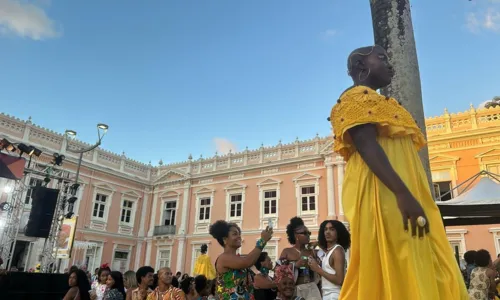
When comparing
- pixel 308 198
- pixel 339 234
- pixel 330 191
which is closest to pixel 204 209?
pixel 308 198

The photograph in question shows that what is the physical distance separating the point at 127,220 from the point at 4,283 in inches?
621

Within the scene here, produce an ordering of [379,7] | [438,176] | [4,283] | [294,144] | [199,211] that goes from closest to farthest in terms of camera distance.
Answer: [379,7]
[4,283]
[438,176]
[294,144]
[199,211]

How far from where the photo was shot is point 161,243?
22422 millimetres

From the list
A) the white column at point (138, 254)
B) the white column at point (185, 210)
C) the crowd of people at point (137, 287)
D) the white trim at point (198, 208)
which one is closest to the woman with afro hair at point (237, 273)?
the crowd of people at point (137, 287)

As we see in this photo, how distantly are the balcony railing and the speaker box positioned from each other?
36.4 ft

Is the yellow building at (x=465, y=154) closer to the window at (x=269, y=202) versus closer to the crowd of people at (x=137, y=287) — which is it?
the window at (x=269, y=202)

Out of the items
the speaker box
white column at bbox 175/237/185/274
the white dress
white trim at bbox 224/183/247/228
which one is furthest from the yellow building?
the speaker box

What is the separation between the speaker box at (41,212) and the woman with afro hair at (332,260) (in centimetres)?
1042

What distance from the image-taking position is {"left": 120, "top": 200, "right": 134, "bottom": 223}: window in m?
22.6

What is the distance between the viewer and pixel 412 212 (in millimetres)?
1558

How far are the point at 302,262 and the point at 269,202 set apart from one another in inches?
651

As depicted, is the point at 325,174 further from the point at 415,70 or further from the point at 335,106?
the point at 335,106

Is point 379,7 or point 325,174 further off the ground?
point 325,174

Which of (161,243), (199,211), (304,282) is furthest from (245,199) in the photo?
(304,282)
